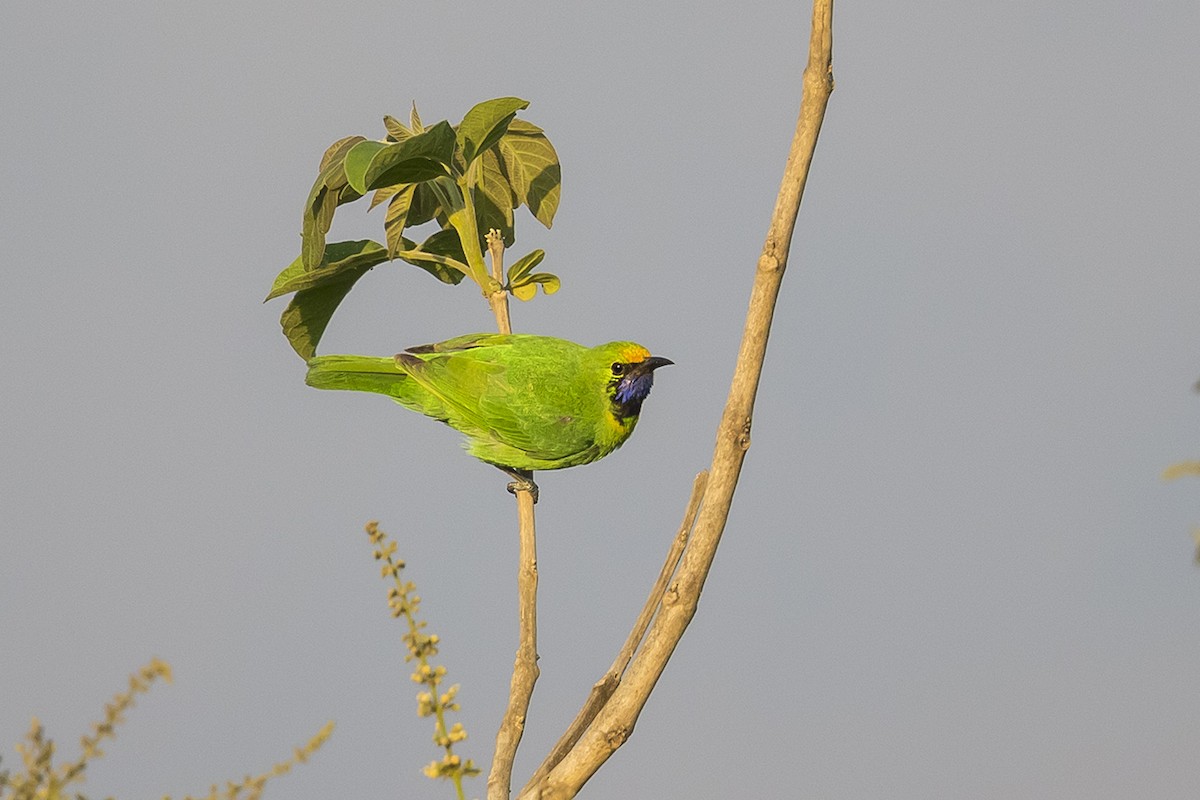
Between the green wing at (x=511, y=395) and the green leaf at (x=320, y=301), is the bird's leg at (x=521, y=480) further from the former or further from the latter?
the green leaf at (x=320, y=301)

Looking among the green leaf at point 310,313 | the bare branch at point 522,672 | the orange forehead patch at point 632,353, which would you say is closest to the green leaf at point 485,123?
the green leaf at point 310,313

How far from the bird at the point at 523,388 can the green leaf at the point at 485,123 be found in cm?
105

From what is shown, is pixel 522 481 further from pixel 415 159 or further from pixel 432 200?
pixel 415 159

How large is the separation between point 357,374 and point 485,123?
1570 mm

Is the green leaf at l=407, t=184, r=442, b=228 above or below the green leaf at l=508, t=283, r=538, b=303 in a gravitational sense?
above

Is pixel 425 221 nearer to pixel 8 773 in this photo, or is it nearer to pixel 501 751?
pixel 501 751

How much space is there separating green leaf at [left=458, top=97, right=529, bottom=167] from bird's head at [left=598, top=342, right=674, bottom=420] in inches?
50.3

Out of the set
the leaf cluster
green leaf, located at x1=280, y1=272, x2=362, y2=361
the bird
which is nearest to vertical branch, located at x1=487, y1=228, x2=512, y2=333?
the leaf cluster

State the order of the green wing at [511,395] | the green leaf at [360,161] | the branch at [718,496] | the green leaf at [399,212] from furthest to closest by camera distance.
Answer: the green wing at [511,395] → the green leaf at [399,212] → the green leaf at [360,161] → the branch at [718,496]

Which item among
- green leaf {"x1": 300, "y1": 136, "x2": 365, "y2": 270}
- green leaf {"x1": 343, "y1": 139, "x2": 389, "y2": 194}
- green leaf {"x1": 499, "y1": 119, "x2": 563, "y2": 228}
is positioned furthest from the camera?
green leaf {"x1": 499, "y1": 119, "x2": 563, "y2": 228}

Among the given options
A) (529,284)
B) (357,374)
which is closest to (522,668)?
(529,284)

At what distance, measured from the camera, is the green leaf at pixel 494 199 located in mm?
3654

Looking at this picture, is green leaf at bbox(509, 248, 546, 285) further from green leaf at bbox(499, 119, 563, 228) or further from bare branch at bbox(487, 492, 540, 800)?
bare branch at bbox(487, 492, 540, 800)

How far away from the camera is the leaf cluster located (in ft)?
10.1
